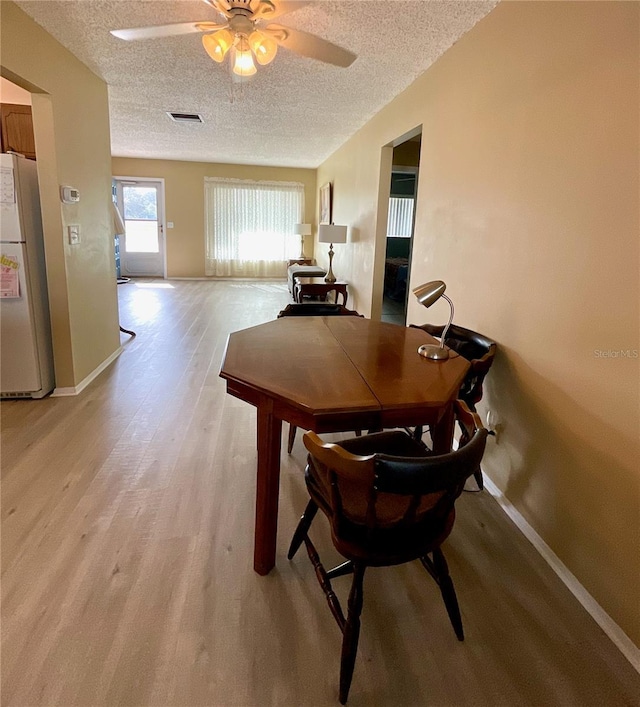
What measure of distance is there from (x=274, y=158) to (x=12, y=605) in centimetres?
762

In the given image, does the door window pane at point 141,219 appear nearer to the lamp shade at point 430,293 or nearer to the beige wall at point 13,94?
the beige wall at point 13,94

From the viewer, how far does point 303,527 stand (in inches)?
63.3

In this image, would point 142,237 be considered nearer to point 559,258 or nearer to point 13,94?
point 13,94

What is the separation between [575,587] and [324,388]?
4.01 feet

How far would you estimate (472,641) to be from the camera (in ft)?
4.58

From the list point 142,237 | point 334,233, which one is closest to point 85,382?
point 334,233

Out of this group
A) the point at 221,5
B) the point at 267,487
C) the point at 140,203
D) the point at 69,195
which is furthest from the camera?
the point at 140,203

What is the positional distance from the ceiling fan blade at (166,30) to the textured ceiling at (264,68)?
0.32 meters

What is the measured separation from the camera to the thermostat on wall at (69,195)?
116 inches

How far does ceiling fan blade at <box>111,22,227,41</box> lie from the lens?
2.06 m

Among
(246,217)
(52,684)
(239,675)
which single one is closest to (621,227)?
(239,675)

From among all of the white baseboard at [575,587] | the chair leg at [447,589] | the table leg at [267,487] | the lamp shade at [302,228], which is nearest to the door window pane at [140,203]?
the lamp shade at [302,228]

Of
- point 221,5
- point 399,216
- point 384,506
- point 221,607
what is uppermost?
point 221,5

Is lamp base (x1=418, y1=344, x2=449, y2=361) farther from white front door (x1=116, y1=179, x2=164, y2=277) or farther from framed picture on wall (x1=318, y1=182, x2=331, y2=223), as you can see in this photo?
white front door (x1=116, y1=179, x2=164, y2=277)
